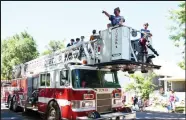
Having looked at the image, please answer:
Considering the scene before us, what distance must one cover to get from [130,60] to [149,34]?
172 cm

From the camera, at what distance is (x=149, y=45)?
31.9 feet

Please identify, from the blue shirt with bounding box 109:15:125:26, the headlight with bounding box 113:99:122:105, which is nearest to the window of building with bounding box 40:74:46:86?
the headlight with bounding box 113:99:122:105

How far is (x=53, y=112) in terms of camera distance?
10.1 meters

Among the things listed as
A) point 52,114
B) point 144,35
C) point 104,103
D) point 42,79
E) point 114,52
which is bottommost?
point 52,114

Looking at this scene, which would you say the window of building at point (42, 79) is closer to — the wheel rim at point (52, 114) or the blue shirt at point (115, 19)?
the wheel rim at point (52, 114)

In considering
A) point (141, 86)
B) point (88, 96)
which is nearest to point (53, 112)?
point (88, 96)

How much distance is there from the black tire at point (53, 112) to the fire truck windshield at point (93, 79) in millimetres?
1359

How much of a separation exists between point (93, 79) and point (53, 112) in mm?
2015

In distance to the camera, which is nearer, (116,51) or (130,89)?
(116,51)

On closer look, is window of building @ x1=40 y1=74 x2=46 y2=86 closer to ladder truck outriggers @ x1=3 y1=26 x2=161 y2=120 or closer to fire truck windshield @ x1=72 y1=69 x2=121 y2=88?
ladder truck outriggers @ x1=3 y1=26 x2=161 y2=120

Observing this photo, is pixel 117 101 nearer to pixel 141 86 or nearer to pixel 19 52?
pixel 141 86

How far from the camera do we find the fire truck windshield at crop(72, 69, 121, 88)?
30.2 ft

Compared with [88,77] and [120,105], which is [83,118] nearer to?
[88,77]

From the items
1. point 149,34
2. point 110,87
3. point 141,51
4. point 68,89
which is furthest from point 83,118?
point 149,34
